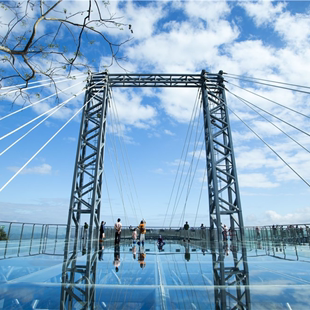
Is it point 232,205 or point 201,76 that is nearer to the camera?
point 232,205

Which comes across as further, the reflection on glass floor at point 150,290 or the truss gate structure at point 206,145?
the truss gate structure at point 206,145

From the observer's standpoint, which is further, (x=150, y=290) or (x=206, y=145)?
(x=206, y=145)

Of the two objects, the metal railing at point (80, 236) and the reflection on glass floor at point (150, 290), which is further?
the metal railing at point (80, 236)

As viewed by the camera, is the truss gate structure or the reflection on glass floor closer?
the reflection on glass floor

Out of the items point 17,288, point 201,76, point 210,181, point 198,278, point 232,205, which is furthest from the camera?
point 201,76

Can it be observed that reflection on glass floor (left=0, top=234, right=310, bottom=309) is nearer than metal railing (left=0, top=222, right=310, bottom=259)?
Yes

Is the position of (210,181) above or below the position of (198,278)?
above

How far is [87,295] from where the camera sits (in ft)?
11.5

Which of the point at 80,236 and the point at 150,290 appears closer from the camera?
the point at 150,290

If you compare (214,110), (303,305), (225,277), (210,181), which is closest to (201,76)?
(214,110)

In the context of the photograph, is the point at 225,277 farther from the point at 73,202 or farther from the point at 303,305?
the point at 73,202

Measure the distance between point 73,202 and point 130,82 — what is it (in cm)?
874

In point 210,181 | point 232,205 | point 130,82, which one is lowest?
point 232,205

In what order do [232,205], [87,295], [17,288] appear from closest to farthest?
[87,295]
[17,288]
[232,205]
